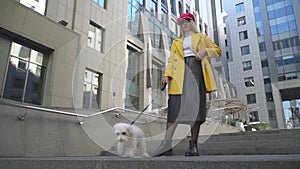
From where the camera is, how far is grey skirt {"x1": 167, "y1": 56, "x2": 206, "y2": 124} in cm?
162

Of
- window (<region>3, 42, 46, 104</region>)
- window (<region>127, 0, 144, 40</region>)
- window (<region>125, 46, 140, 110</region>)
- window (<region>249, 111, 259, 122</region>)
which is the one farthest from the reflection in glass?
window (<region>249, 111, 259, 122</region>)

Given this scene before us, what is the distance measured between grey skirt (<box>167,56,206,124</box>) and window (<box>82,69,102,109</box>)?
6.07 feet

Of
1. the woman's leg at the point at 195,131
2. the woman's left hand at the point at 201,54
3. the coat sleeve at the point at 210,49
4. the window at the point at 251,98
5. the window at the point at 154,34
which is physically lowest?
the woman's leg at the point at 195,131

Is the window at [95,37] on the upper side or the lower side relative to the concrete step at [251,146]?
upper

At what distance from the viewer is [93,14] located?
4805 mm

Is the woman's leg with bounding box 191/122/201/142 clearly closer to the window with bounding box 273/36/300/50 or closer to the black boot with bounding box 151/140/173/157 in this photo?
the black boot with bounding box 151/140/173/157

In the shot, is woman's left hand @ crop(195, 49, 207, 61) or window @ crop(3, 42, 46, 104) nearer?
woman's left hand @ crop(195, 49, 207, 61)

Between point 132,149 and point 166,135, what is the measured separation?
291 mm

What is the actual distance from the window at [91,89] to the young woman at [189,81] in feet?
5.93

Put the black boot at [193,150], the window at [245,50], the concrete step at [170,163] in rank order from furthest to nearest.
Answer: the window at [245,50] → the black boot at [193,150] → the concrete step at [170,163]

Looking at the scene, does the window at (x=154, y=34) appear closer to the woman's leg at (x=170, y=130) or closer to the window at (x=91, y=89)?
the window at (x=91, y=89)

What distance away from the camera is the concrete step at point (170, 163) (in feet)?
2.82

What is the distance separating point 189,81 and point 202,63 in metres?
0.17

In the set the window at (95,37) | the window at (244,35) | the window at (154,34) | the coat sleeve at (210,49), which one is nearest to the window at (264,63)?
the window at (244,35)
